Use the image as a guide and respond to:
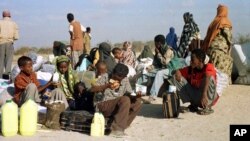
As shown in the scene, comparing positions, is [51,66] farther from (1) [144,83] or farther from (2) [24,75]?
(2) [24,75]

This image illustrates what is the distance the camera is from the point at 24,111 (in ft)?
20.9

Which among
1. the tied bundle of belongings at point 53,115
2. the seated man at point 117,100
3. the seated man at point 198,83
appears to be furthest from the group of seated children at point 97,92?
the seated man at point 198,83

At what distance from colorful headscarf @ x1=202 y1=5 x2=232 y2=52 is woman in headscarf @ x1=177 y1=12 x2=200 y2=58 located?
0.88m

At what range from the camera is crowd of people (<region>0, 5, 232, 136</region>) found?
6812mm

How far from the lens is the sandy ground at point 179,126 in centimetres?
648

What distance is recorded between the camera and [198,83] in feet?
26.2

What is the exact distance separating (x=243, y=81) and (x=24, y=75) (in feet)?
20.1

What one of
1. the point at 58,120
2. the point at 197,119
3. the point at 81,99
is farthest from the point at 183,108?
the point at 58,120

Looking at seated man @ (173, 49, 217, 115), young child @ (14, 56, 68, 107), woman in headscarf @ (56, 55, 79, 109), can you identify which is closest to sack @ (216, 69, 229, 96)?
seated man @ (173, 49, 217, 115)

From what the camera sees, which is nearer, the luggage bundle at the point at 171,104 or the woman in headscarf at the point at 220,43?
the luggage bundle at the point at 171,104

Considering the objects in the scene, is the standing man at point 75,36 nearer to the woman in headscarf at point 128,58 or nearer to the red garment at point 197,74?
the woman in headscarf at point 128,58

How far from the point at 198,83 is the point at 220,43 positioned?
298 centimetres

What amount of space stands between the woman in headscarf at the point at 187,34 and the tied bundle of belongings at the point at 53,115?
5517 millimetres

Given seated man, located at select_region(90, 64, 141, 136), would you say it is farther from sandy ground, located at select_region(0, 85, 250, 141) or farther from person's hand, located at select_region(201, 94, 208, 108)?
person's hand, located at select_region(201, 94, 208, 108)
